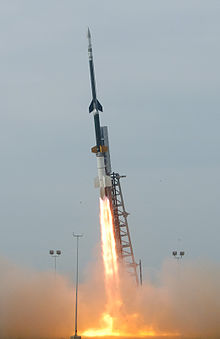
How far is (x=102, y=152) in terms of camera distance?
79312mm

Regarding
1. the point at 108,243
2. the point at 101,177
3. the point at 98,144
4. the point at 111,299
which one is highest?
the point at 98,144

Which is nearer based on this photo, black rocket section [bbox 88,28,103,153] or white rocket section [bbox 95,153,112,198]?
black rocket section [bbox 88,28,103,153]

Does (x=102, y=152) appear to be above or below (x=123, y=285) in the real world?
above

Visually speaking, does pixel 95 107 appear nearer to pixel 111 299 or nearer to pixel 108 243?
pixel 108 243

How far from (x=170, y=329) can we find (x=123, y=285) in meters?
5.71

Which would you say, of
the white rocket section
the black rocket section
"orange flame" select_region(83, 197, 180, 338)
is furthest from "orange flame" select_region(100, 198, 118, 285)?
the black rocket section

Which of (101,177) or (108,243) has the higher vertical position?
(101,177)

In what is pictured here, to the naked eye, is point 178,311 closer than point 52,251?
Yes

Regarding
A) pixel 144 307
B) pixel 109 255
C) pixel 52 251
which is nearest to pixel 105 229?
pixel 109 255

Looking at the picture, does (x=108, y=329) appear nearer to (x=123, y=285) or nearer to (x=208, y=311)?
(x=123, y=285)

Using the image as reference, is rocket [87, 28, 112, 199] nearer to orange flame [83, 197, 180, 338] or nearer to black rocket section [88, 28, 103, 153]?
black rocket section [88, 28, 103, 153]

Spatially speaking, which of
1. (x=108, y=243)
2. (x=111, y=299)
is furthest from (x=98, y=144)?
(x=111, y=299)

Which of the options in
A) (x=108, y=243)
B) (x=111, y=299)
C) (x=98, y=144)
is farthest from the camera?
(x=111, y=299)

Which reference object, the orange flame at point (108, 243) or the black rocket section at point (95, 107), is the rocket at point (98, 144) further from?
the orange flame at point (108, 243)
